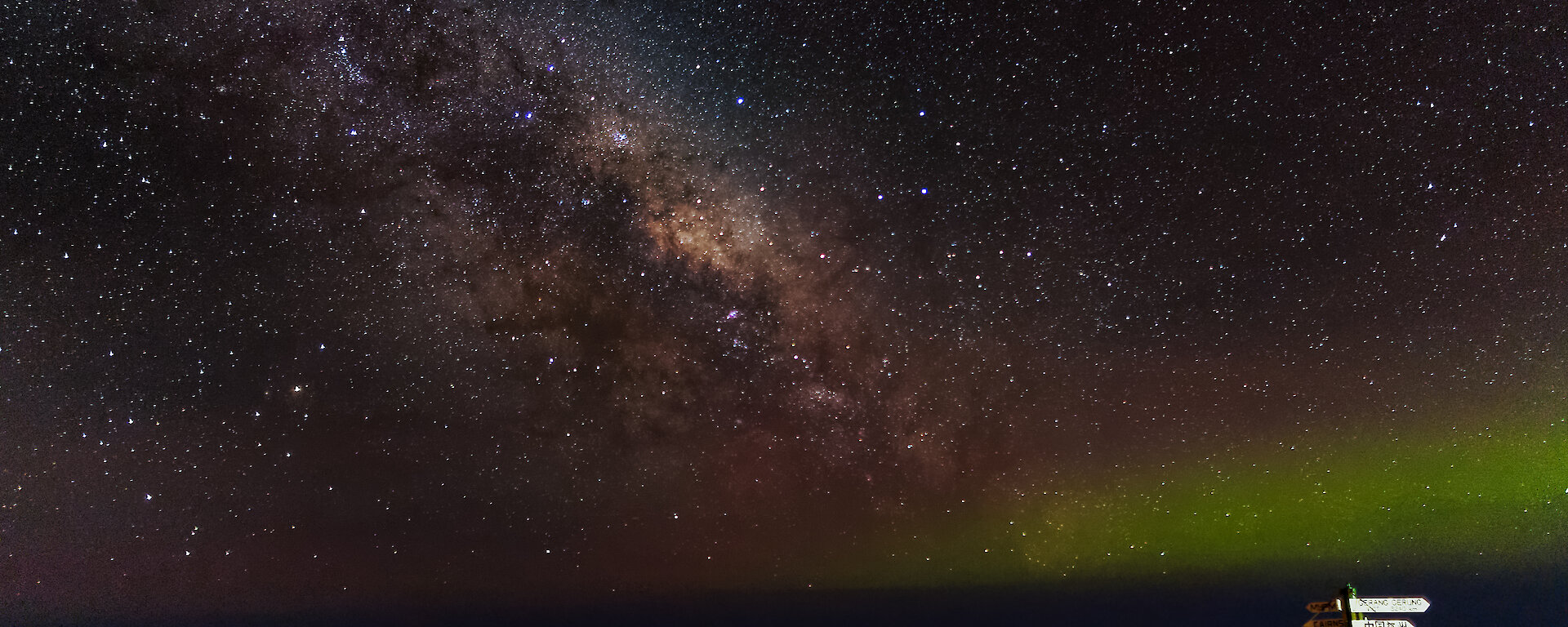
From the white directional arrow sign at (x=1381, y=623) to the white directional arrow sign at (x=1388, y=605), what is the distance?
13 centimetres

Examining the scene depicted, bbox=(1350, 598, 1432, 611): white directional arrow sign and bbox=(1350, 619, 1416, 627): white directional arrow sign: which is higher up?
bbox=(1350, 598, 1432, 611): white directional arrow sign

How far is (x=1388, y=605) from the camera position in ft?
22.5

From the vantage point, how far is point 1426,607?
6426mm

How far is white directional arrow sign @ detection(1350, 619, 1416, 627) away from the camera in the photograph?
704cm

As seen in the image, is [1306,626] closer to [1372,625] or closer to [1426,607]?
[1372,625]

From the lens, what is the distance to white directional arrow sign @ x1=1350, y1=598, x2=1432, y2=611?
6586mm

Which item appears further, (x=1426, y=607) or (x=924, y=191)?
(x=924, y=191)

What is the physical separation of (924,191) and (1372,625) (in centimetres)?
559

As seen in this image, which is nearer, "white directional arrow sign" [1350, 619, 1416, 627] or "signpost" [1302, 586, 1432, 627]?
"signpost" [1302, 586, 1432, 627]

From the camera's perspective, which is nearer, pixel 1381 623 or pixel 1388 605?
pixel 1388 605

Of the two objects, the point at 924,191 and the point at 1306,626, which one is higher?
the point at 924,191

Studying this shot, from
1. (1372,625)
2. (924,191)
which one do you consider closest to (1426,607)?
(1372,625)

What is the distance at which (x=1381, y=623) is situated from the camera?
23.4ft

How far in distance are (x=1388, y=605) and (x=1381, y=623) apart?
424 millimetres
